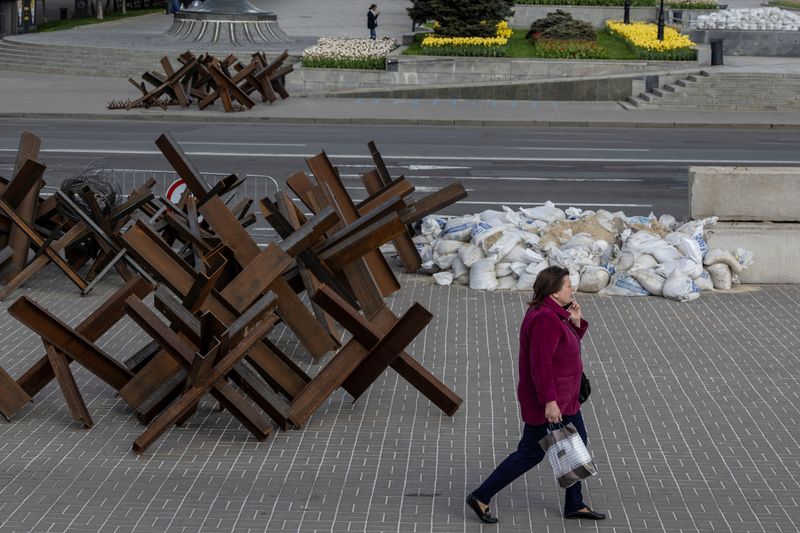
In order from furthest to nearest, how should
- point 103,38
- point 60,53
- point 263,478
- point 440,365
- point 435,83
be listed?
1. point 103,38
2. point 60,53
3. point 435,83
4. point 440,365
5. point 263,478

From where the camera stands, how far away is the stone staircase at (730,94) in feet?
111

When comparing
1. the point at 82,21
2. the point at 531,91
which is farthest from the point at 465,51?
the point at 82,21

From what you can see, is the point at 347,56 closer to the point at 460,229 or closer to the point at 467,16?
the point at 467,16

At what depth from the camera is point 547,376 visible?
7094mm

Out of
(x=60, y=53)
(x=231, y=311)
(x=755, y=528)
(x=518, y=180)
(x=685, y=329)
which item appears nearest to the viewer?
(x=755, y=528)

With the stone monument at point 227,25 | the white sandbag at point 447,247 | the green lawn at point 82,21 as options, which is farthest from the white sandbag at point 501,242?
the green lawn at point 82,21

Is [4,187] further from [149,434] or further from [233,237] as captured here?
[149,434]

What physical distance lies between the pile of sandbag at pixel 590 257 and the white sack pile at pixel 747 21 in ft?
105

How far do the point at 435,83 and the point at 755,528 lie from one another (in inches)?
1169

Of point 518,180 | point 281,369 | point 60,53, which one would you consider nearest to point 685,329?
point 281,369

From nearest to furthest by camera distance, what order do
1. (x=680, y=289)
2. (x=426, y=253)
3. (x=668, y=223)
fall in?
(x=680, y=289) → (x=426, y=253) → (x=668, y=223)

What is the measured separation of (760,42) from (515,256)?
107ft

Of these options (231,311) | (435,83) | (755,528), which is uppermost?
(231,311)

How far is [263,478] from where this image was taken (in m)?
8.01
